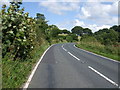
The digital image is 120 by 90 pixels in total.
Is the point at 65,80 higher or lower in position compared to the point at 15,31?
lower

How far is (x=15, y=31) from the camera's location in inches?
426

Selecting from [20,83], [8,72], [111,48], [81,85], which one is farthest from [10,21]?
[111,48]

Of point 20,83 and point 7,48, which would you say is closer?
point 20,83

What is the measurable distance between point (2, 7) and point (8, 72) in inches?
191

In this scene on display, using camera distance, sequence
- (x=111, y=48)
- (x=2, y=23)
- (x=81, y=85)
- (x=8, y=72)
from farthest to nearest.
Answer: (x=111, y=48), (x=2, y=23), (x=8, y=72), (x=81, y=85)

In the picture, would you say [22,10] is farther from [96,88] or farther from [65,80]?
[96,88]

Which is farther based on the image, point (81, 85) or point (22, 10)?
point (22, 10)

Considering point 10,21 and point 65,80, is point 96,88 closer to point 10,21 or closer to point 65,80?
point 65,80

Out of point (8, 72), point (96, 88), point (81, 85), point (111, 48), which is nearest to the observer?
point (96, 88)

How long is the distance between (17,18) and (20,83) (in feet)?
15.2

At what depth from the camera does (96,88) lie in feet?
23.4

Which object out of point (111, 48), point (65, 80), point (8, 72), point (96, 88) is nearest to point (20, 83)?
point (8, 72)

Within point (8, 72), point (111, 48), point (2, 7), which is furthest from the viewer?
point (111, 48)

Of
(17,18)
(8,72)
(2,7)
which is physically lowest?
(8,72)
